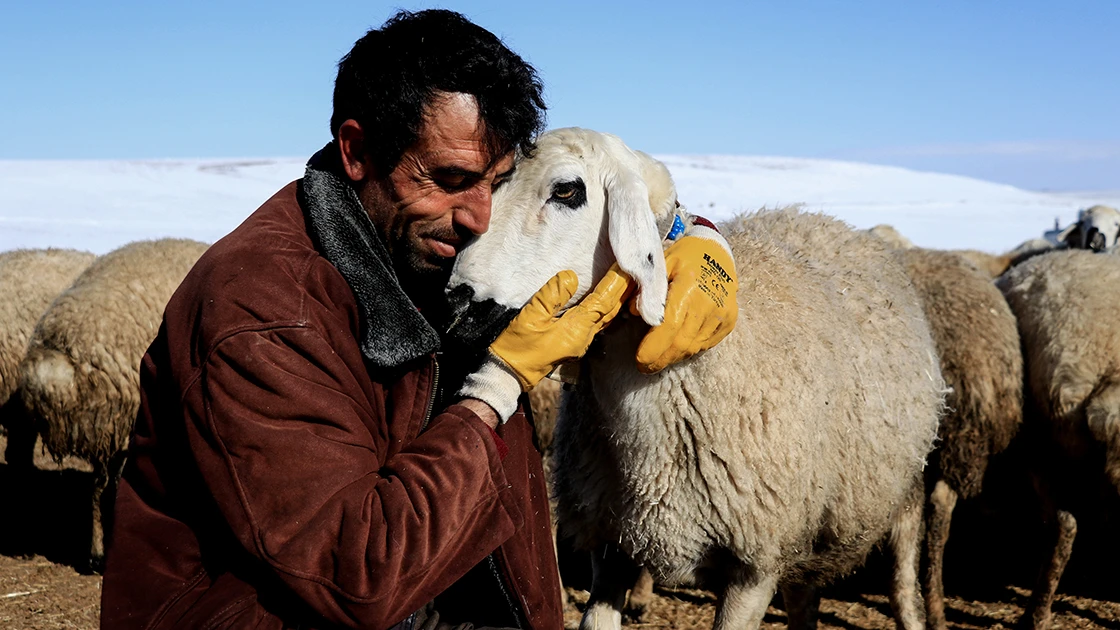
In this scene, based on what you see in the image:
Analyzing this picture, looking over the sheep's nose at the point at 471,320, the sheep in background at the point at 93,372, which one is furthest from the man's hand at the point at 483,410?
the sheep in background at the point at 93,372

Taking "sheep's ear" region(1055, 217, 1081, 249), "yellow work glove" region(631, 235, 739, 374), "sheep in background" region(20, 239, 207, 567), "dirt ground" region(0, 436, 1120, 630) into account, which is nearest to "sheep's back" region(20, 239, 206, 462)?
"sheep in background" region(20, 239, 207, 567)

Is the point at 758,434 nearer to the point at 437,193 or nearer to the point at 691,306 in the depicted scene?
the point at 691,306

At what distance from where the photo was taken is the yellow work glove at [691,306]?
8.04 ft

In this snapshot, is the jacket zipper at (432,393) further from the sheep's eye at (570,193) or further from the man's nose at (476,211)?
the sheep's eye at (570,193)

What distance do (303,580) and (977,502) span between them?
5722 mm

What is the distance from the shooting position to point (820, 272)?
3428 mm

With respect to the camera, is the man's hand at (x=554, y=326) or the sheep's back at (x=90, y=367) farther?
the sheep's back at (x=90, y=367)

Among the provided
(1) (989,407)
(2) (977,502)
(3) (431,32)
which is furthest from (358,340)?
(2) (977,502)

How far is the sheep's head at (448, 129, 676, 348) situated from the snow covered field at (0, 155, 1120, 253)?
10.3 m

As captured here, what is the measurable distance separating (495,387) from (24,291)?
603cm

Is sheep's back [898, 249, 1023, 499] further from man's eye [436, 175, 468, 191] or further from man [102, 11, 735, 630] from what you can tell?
man's eye [436, 175, 468, 191]

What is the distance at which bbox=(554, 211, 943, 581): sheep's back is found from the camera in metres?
2.78

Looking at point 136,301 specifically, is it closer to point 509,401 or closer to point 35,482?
point 35,482

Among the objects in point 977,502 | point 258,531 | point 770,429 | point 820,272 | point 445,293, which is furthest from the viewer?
point 977,502
